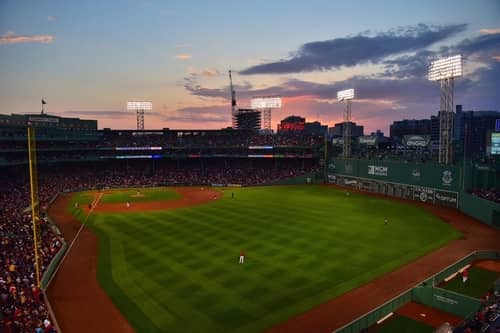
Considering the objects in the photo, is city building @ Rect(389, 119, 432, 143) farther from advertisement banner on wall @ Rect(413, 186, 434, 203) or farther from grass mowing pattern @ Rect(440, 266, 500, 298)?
grass mowing pattern @ Rect(440, 266, 500, 298)

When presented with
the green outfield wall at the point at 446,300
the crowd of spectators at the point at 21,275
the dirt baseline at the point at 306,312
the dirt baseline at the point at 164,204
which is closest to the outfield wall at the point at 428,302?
the green outfield wall at the point at 446,300

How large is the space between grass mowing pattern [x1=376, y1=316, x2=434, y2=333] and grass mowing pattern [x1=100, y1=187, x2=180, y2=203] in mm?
40104

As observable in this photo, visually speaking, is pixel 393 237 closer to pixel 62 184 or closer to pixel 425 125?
pixel 62 184

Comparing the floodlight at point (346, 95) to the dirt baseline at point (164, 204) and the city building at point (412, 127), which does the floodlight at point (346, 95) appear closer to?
the dirt baseline at point (164, 204)

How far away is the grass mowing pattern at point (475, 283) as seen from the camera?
19.0 metres

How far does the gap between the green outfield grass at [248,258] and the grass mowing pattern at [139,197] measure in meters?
10.3

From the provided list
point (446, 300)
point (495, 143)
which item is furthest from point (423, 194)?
point (446, 300)

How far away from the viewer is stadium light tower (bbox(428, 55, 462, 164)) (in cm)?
3872

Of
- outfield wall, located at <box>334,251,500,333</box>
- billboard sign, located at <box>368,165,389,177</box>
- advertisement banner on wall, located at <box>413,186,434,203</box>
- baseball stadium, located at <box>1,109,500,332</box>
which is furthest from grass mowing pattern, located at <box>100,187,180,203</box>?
outfield wall, located at <box>334,251,500,333</box>

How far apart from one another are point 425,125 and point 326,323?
179 metres

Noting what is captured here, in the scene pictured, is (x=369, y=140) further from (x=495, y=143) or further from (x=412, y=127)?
(x=412, y=127)

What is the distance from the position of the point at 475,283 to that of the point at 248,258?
46.0 ft

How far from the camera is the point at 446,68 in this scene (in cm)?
3950

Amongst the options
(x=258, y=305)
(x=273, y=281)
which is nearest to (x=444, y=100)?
(x=273, y=281)
